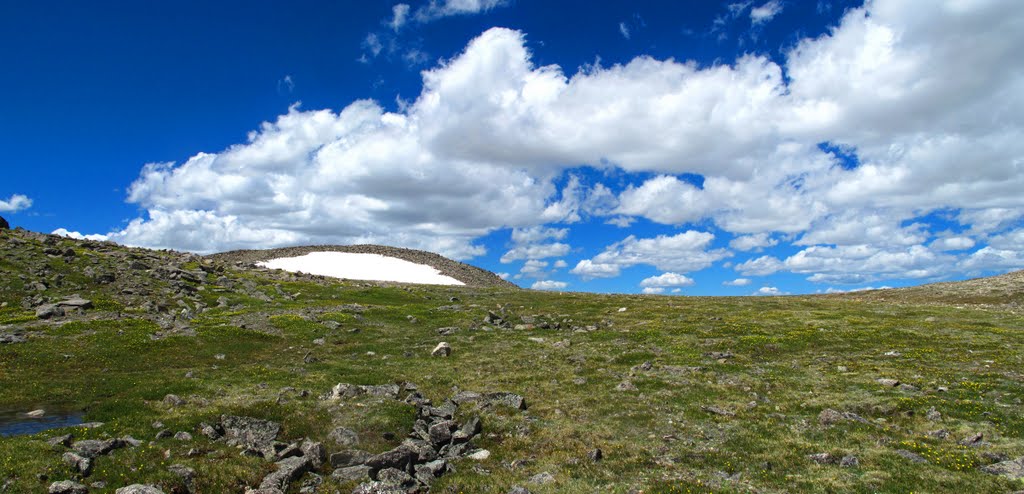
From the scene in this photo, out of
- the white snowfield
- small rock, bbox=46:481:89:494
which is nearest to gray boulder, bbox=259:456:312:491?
small rock, bbox=46:481:89:494

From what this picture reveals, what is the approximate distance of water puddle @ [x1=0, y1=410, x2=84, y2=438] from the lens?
2077 centimetres

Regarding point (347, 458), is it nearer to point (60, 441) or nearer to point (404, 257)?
point (60, 441)

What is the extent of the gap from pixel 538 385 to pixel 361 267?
90.5 meters

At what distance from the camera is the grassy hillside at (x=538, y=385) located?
18.2 metres

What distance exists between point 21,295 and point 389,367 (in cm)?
3764

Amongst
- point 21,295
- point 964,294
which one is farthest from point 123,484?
point 964,294

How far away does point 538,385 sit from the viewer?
98.2ft

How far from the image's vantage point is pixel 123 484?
54.4 ft

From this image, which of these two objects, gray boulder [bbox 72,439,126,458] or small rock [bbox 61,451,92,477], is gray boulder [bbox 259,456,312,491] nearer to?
small rock [bbox 61,451,92,477]

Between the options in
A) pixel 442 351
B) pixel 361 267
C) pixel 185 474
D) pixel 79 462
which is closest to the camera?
pixel 79 462

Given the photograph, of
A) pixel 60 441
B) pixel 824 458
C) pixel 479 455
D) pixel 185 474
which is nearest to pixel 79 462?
pixel 60 441

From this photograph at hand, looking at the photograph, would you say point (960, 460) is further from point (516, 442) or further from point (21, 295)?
point (21, 295)

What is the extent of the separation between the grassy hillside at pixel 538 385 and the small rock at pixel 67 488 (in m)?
0.50

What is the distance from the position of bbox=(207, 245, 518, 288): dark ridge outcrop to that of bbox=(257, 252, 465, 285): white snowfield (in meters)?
2.36
